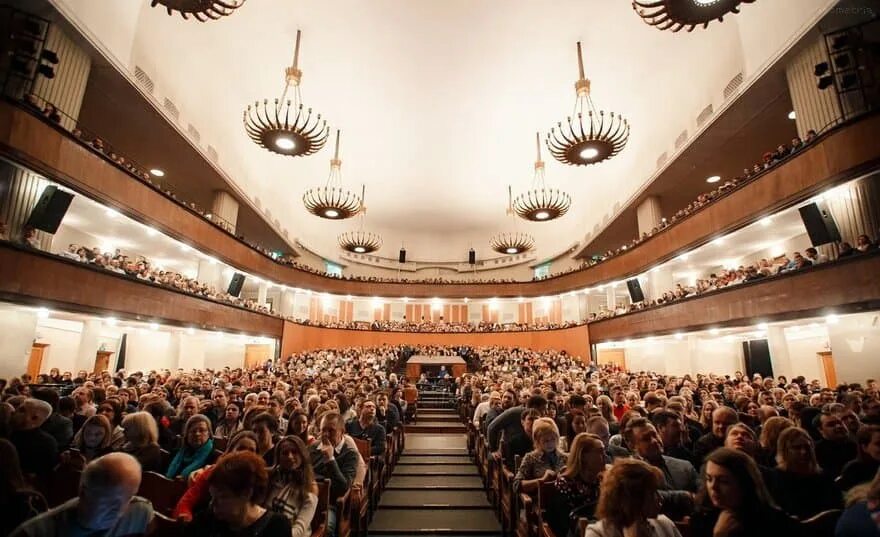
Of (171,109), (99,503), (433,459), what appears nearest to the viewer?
(99,503)

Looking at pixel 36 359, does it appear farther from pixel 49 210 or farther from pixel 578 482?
pixel 578 482

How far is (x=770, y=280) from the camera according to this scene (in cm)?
917

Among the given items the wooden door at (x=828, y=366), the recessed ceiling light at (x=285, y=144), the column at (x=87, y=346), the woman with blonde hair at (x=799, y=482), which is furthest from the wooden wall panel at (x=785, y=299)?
the column at (x=87, y=346)

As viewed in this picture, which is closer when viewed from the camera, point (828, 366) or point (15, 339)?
point (15, 339)

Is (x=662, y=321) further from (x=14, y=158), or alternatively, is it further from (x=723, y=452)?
(x=14, y=158)

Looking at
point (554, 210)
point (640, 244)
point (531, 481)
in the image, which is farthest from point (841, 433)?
point (640, 244)

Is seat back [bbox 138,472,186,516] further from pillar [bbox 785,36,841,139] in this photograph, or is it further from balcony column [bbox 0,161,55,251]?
pillar [bbox 785,36,841,139]

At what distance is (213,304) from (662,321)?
14305 mm

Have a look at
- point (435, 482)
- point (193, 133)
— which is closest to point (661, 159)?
point (435, 482)

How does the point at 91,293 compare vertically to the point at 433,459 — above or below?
above

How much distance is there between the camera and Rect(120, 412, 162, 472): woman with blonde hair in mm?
3377

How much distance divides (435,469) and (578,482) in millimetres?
4663

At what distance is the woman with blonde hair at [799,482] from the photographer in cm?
249

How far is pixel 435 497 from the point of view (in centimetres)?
575
